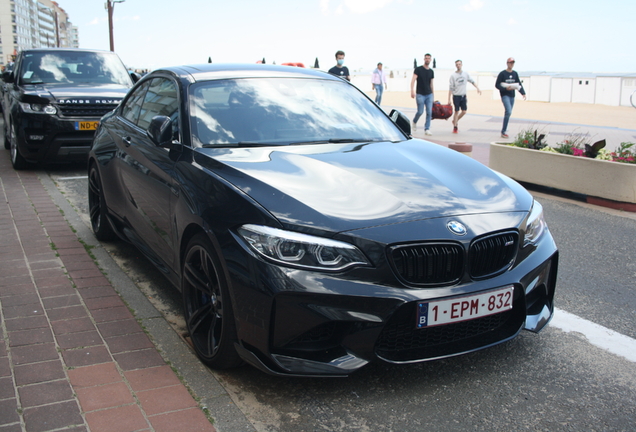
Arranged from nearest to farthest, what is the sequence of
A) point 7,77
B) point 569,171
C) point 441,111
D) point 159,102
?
point 159,102 < point 569,171 < point 7,77 < point 441,111

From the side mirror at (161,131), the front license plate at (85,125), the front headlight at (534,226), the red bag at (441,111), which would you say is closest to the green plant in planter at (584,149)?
the front headlight at (534,226)

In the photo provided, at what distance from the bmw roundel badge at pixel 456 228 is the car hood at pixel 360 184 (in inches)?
2.8

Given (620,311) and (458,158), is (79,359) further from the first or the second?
(620,311)

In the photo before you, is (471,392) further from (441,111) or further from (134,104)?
(441,111)

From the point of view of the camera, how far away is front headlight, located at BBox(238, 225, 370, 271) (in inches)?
108

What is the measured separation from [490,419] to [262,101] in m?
2.38

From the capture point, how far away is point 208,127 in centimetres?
386

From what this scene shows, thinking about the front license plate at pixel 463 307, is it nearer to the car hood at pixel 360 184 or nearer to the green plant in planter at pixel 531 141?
the car hood at pixel 360 184

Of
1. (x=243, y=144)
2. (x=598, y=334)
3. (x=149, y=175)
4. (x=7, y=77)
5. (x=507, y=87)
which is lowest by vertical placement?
(x=598, y=334)

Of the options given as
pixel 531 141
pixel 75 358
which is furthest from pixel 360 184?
pixel 531 141

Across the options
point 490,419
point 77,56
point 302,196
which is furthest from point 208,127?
point 77,56

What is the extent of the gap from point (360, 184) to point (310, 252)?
60 cm

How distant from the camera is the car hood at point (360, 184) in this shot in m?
2.90

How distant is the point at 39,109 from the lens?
9.16m
